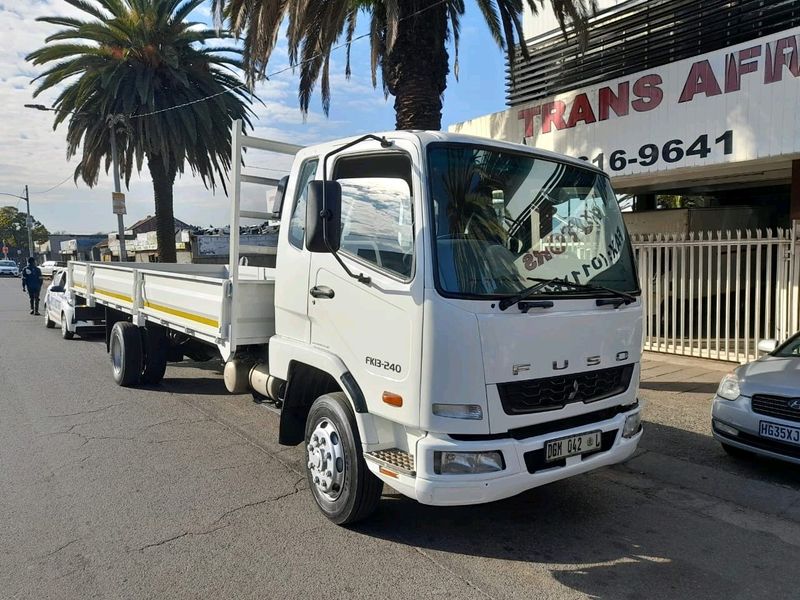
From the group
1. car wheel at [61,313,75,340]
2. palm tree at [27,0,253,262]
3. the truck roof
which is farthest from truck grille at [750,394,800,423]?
palm tree at [27,0,253,262]

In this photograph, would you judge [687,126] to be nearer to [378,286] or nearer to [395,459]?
[378,286]

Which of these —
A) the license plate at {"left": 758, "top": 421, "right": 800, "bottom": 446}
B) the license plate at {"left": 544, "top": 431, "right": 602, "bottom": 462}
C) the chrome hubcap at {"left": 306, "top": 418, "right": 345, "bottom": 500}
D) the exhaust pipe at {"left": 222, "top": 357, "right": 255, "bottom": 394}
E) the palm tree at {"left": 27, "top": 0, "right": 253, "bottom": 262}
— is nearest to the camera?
the license plate at {"left": 544, "top": 431, "right": 602, "bottom": 462}

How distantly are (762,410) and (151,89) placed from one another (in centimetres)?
1826

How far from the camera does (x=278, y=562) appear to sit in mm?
3592

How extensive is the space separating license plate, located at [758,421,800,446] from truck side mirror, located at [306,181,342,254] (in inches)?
149

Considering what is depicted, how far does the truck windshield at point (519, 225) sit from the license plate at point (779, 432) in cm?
180

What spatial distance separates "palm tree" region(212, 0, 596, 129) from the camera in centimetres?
860

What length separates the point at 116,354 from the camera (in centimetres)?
838

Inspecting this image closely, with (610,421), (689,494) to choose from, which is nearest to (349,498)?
(610,421)

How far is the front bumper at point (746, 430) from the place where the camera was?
4793 mm

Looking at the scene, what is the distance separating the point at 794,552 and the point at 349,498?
2844 mm

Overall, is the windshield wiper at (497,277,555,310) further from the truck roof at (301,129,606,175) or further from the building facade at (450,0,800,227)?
the building facade at (450,0,800,227)

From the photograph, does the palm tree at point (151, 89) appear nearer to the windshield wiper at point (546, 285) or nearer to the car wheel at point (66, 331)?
the car wheel at point (66, 331)

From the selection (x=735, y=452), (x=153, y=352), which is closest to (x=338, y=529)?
(x=735, y=452)
